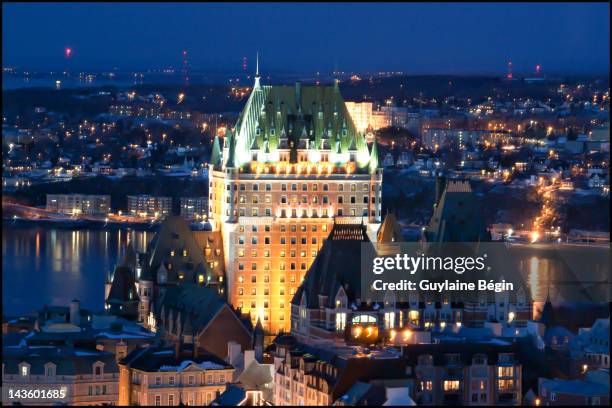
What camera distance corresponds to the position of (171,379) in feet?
123

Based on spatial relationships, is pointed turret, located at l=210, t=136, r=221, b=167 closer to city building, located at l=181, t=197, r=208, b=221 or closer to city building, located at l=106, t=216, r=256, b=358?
city building, located at l=106, t=216, r=256, b=358

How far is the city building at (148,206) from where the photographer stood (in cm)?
10412

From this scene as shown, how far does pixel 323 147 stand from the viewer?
49.3 metres

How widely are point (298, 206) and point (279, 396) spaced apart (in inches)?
539

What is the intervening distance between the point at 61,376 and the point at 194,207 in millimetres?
64241

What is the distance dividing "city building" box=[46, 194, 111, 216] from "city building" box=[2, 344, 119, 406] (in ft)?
219

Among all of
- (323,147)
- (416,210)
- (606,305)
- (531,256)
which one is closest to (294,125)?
(323,147)

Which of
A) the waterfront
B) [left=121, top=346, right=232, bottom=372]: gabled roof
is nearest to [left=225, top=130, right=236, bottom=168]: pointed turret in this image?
the waterfront

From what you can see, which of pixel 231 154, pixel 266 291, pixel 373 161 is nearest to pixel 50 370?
pixel 266 291

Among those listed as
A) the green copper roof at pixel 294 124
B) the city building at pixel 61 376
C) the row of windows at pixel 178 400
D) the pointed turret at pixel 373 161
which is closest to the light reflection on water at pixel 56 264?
the green copper roof at pixel 294 124

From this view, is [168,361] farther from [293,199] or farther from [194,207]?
[194,207]

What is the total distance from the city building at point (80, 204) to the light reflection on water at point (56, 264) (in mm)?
10345

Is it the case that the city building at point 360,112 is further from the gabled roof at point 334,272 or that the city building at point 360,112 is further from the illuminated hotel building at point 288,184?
the gabled roof at point 334,272

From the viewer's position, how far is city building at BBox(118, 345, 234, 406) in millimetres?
37094
